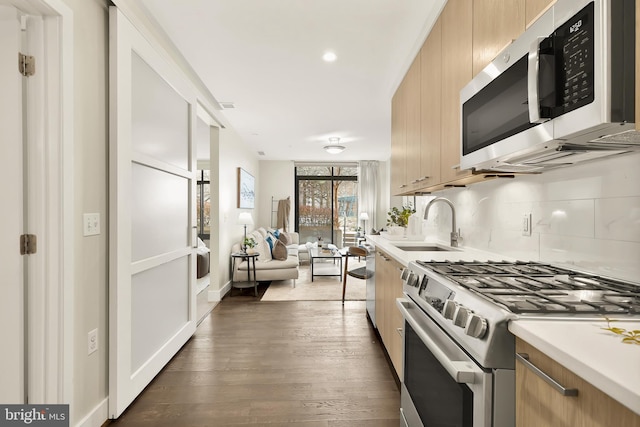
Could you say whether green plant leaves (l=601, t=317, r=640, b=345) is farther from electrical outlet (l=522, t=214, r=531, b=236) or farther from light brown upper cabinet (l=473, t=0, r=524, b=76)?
light brown upper cabinet (l=473, t=0, r=524, b=76)

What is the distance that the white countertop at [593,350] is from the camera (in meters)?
0.50

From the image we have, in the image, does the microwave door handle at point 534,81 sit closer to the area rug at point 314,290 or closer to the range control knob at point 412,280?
the range control knob at point 412,280

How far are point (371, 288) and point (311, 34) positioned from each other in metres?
2.27

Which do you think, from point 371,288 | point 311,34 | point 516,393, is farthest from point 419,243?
point 516,393

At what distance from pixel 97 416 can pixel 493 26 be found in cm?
273

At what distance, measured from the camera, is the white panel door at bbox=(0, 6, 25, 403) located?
1421 millimetres

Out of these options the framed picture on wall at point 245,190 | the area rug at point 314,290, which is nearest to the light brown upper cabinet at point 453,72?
the area rug at point 314,290

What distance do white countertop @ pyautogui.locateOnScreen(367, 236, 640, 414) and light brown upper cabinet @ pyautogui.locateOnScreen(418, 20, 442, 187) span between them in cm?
137

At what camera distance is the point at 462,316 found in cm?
90

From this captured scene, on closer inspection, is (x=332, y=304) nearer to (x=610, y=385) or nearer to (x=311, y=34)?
(x=311, y=34)

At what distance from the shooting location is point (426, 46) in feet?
7.44

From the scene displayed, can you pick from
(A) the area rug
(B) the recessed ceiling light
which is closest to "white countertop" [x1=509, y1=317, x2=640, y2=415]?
(B) the recessed ceiling light

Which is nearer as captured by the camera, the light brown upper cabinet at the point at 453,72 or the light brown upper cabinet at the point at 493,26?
the light brown upper cabinet at the point at 493,26

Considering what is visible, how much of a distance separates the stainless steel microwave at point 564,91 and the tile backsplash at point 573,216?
0.28 ft
